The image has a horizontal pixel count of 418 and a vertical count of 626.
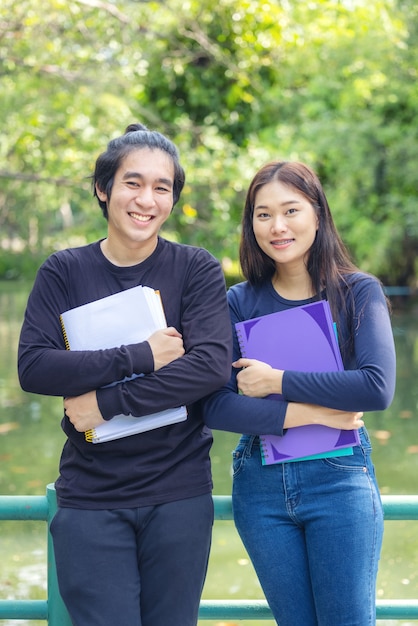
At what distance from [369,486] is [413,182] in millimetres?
17605

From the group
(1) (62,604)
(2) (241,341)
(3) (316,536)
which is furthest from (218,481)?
(3) (316,536)

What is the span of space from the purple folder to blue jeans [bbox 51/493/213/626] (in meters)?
0.30

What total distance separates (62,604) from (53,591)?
5cm

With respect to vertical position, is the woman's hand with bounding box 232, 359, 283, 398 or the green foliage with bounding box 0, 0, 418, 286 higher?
the green foliage with bounding box 0, 0, 418, 286

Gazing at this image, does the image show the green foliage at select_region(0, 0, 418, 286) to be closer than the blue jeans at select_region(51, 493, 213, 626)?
No

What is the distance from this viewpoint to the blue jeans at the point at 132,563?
7.15 feet

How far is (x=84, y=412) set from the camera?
2.24 m

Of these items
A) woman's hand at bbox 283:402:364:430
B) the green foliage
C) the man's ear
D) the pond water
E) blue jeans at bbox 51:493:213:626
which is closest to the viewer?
blue jeans at bbox 51:493:213:626

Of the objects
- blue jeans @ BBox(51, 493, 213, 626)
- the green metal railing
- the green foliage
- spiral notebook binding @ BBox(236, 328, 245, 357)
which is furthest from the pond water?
the green foliage

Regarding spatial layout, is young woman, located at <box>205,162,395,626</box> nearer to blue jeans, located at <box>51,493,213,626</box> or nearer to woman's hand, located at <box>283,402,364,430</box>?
woman's hand, located at <box>283,402,364,430</box>

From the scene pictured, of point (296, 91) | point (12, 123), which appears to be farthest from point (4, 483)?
point (296, 91)

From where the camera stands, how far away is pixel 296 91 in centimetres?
2255

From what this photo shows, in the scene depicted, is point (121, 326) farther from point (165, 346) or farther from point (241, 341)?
point (241, 341)

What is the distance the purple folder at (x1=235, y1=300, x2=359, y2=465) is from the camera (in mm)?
2316
